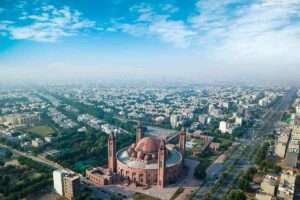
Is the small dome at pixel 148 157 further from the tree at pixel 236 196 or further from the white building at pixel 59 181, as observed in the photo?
the tree at pixel 236 196

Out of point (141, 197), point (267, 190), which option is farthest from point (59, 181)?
point (267, 190)

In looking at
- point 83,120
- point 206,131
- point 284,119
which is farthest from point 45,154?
point 284,119

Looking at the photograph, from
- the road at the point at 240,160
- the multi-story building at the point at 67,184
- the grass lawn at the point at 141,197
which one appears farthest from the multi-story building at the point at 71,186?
the road at the point at 240,160

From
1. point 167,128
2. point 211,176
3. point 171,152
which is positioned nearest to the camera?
point 211,176

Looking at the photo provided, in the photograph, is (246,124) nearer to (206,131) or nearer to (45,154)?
(206,131)

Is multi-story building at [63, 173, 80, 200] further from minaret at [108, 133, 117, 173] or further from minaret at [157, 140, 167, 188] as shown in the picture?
minaret at [157, 140, 167, 188]

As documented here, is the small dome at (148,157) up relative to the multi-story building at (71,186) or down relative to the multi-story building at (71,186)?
up
